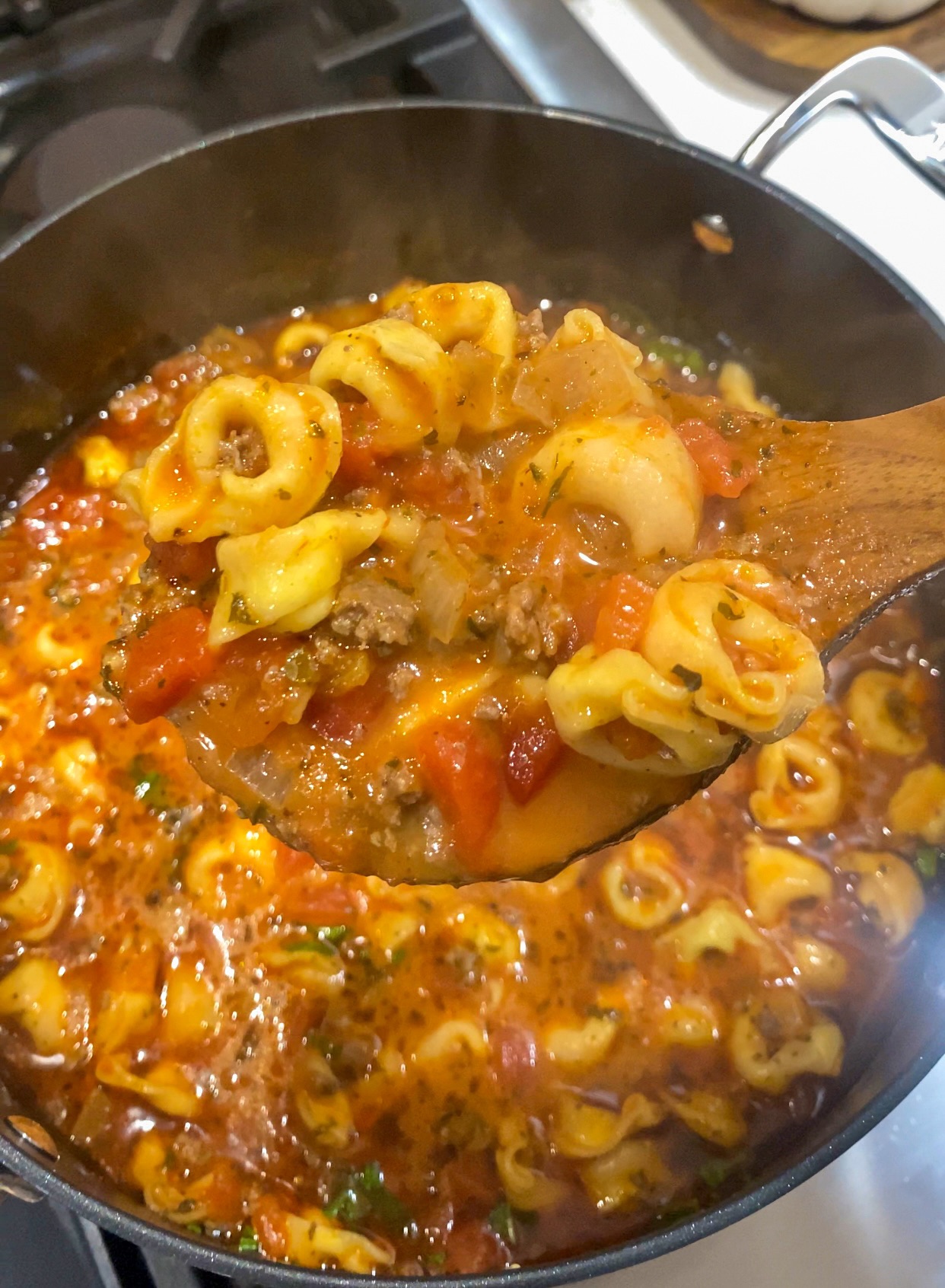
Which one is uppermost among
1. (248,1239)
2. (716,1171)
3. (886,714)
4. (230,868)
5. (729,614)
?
(729,614)

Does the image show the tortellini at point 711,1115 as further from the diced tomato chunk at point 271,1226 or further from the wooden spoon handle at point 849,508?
the wooden spoon handle at point 849,508

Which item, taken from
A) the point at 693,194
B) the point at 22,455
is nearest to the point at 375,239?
the point at 693,194

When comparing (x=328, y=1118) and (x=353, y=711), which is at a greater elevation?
(x=353, y=711)

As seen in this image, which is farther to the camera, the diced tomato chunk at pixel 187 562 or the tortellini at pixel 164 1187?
the tortellini at pixel 164 1187

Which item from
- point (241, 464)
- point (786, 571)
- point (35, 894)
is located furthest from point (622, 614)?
point (35, 894)

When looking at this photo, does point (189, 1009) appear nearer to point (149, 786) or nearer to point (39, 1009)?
point (39, 1009)

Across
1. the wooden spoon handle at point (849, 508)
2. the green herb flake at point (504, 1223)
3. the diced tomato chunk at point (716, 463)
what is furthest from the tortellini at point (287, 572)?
the green herb flake at point (504, 1223)

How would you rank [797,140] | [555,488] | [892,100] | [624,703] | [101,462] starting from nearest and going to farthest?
[624,703]
[555,488]
[892,100]
[101,462]
[797,140]

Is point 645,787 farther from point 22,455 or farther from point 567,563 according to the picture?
point 22,455
